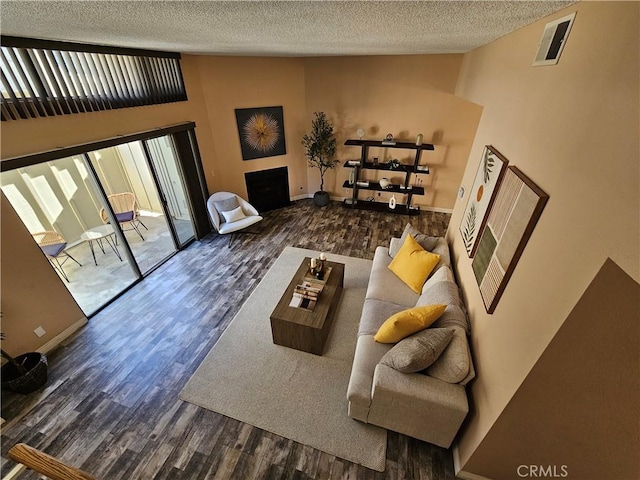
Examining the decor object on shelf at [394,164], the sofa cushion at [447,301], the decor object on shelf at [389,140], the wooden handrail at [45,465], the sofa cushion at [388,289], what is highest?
the decor object on shelf at [389,140]

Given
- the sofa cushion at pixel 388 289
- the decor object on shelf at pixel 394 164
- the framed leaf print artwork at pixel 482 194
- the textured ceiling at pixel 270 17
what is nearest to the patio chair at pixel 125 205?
the textured ceiling at pixel 270 17

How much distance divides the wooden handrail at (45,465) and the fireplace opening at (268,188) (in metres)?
4.94

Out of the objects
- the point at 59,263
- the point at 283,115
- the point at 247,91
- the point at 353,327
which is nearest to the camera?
the point at 353,327

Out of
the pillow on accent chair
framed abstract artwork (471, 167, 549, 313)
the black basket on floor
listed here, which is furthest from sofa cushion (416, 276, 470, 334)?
the black basket on floor

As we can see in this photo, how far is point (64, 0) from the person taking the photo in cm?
116

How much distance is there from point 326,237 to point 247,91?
3071mm

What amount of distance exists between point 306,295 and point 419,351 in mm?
1361

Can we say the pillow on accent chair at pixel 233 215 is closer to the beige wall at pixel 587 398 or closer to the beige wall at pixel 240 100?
the beige wall at pixel 240 100

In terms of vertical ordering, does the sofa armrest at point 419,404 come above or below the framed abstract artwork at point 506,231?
below

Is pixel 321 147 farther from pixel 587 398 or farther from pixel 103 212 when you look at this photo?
pixel 587 398

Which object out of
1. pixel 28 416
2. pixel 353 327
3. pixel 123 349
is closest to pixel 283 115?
pixel 353 327

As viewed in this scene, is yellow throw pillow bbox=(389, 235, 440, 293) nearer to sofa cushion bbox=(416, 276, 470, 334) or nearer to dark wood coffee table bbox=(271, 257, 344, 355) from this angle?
sofa cushion bbox=(416, 276, 470, 334)

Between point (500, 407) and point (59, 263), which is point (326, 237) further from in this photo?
point (59, 263)

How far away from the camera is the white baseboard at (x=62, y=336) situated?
2895 mm
